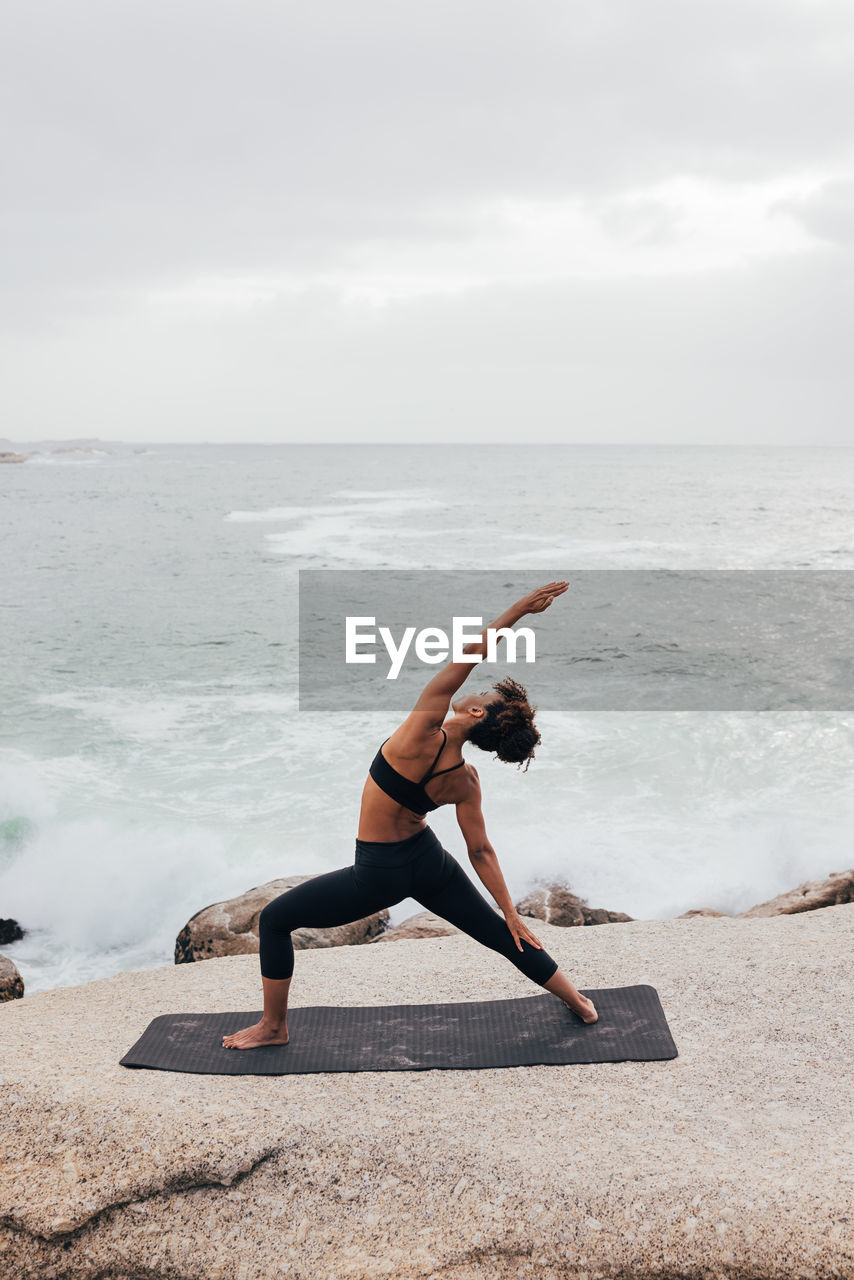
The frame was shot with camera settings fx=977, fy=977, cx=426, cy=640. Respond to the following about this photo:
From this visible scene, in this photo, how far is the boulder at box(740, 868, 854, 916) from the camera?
25.4ft

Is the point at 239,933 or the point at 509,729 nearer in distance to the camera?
the point at 509,729

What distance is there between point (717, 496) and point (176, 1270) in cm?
8214

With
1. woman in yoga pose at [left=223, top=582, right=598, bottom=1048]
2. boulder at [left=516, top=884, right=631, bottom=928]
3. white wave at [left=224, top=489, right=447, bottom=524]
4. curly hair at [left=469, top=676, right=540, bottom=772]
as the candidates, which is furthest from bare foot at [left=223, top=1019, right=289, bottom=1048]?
white wave at [left=224, top=489, right=447, bottom=524]

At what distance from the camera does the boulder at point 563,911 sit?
8.10 meters

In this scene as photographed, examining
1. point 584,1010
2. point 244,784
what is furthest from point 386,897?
point 244,784

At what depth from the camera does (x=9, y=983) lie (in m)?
7.18

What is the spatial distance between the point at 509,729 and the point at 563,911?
4.32 meters

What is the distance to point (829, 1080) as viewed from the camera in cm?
461

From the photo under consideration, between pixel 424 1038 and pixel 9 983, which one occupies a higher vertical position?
pixel 424 1038

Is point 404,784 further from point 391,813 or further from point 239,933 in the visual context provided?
point 239,933

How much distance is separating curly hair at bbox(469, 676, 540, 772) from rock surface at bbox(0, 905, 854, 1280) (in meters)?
1.60

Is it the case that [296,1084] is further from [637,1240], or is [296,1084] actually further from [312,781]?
[312,781]

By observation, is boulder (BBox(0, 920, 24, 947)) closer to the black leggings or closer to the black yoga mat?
the black yoga mat

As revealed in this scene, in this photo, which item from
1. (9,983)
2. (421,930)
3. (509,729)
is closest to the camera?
(509,729)
